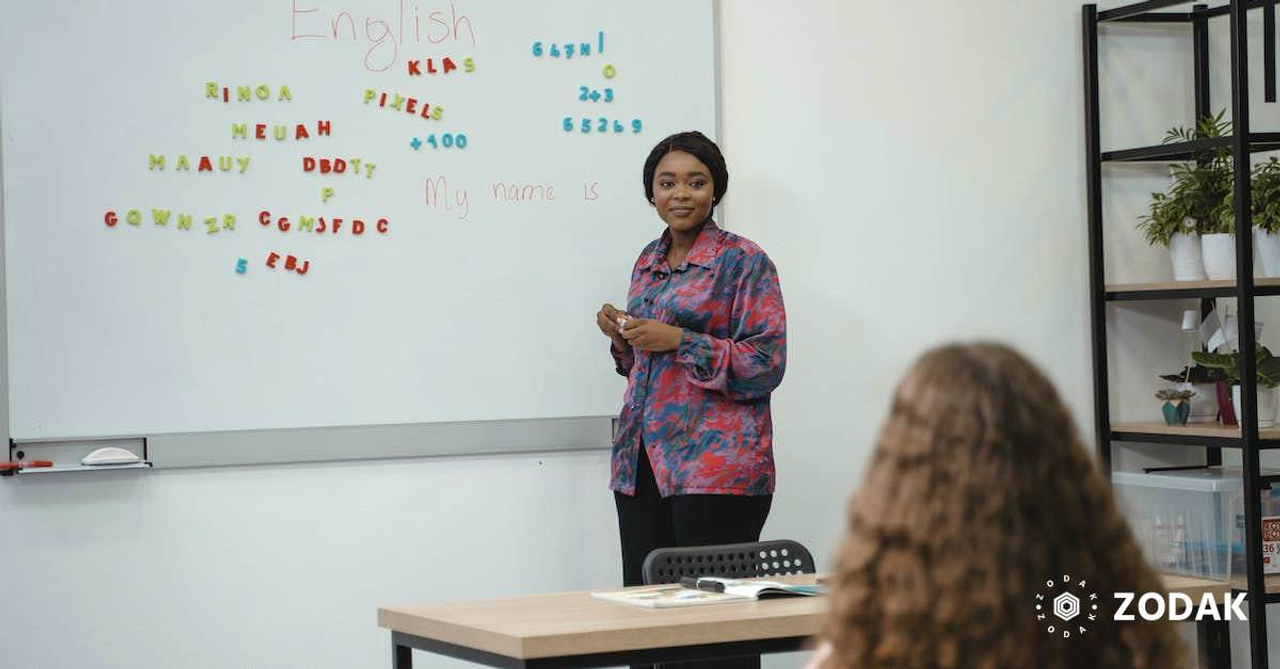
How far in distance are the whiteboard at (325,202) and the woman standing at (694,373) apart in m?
0.30

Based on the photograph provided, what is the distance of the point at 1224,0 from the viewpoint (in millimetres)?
4277

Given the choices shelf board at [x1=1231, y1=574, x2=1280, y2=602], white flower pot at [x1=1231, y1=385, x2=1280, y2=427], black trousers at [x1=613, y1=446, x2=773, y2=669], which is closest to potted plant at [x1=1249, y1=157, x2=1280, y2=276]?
white flower pot at [x1=1231, y1=385, x2=1280, y2=427]

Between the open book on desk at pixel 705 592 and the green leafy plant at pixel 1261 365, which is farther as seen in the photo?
the green leafy plant at pixel 1261 365

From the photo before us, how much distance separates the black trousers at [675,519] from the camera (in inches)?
125

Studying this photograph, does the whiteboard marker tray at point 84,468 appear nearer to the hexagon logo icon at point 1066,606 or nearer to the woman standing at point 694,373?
the woman standing at point 694,373

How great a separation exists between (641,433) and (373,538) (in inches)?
27.8

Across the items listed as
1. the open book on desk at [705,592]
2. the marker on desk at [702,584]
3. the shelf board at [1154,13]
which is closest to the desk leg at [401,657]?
the open book on desk at [705,592]

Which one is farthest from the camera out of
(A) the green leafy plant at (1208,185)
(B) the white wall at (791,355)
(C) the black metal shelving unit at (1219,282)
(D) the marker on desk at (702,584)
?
(A) the green leafy plant at (1208,185)

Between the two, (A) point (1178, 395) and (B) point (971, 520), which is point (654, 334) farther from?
(B) point (971, 520)

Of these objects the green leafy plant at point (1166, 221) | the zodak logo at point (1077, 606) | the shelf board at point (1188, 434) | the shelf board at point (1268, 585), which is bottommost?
the shelf board at point (1268, 585)

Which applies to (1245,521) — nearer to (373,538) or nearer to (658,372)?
(658,372)

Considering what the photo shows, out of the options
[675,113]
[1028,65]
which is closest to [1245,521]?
[1028,65]

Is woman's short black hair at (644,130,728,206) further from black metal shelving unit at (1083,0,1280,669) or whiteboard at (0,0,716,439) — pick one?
black metal shelving unit at (1083,0,1280,669)

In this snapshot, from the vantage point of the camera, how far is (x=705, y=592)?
2.28 m
